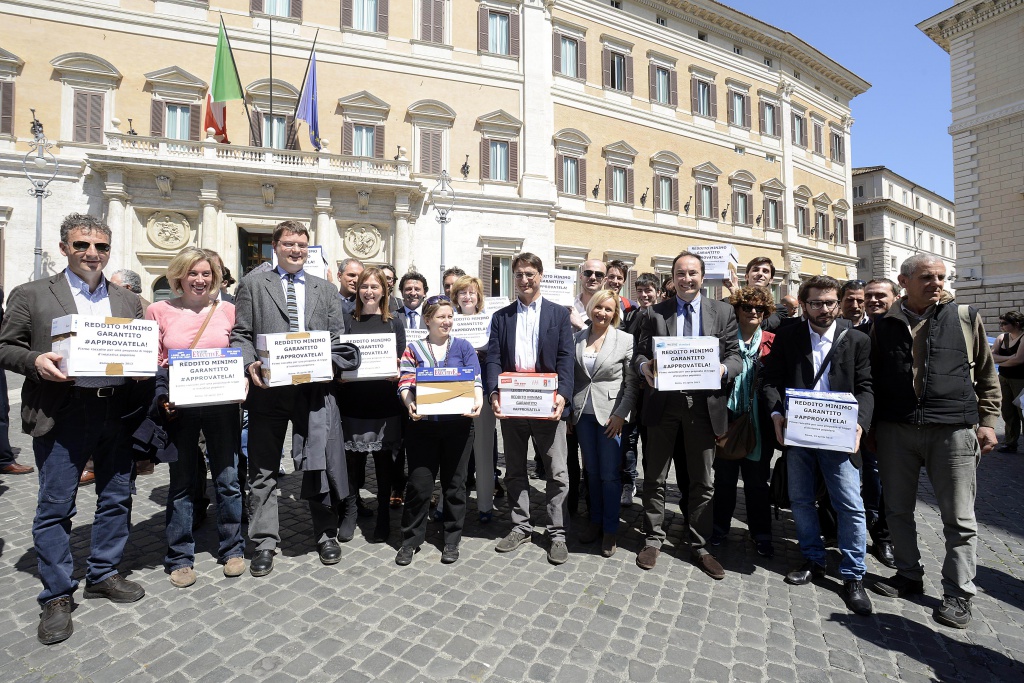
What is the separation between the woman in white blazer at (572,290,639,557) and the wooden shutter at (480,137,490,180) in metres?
15.4

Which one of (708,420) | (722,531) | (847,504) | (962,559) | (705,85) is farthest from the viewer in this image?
(705,85)

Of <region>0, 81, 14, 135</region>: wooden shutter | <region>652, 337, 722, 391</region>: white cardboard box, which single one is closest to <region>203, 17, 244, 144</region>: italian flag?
<region>0, 81, 14, 135</region>: wooden shutter

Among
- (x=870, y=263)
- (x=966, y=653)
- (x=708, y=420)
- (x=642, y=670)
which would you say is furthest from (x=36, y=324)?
(x=870, y=263)

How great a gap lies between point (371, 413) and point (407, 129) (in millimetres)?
15964

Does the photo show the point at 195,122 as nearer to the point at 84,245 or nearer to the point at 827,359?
the point at 84,245

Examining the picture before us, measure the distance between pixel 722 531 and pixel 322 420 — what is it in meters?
3.31

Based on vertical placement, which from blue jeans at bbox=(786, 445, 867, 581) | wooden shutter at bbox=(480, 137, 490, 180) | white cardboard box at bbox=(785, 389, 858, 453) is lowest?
blue jeans at bbox=(786, 445, 867, 581)

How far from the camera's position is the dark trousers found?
3709 mm

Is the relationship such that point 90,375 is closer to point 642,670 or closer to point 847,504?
point 642,670

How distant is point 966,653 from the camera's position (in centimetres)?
271

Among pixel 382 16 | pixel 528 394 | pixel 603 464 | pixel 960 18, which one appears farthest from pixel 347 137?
pixel 960 18

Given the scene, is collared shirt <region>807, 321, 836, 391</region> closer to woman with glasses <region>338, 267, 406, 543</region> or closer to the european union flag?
woman with glasses <region>338, 267, 406, 543</region>

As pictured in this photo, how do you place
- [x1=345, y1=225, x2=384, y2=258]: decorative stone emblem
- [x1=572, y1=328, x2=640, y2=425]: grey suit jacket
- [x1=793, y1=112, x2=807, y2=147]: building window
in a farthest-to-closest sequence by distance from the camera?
1. [x1=793, y1=112, x2=807, y2=147]: building window
2. [x1=345, y1=225, x2=384, y2=258]: decorative stone emblem
3. [x1=572, y1=328, x2=640, y2=425]: grey suit jacket

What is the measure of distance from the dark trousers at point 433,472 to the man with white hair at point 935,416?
9.68 ft
